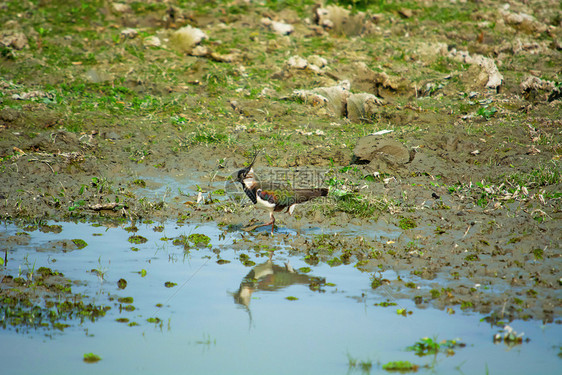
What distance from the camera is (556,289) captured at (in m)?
5.28

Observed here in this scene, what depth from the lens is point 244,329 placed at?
4668 millimetres

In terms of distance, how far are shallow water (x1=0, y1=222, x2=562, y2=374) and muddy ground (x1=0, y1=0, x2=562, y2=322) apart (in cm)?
46

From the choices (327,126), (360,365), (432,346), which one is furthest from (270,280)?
(327,126)

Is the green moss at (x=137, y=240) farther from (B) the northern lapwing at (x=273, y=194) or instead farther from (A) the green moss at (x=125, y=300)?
(A) the green moss at (x=125, y=300)

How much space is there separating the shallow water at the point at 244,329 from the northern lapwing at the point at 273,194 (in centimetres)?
99

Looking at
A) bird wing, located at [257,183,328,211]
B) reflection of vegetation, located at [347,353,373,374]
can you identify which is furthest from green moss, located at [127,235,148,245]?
reflection of vegetation, located at [347,353,373,374]

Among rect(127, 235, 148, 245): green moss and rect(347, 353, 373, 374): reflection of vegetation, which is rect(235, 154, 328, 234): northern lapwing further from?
rect(347, 353, 373, 374): reflection of vegetation

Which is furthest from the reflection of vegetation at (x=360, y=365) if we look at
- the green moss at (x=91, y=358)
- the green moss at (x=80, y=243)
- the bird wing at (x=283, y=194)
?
the green moss at (x=80, y=243)

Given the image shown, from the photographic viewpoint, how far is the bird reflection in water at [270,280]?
544 centimetres

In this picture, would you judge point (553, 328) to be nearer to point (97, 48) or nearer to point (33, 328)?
point (33, 328)

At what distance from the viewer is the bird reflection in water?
544 centimetres

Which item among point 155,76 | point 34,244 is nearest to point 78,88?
point 155,76

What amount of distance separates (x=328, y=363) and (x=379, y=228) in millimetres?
3419

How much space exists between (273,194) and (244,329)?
2.66m
